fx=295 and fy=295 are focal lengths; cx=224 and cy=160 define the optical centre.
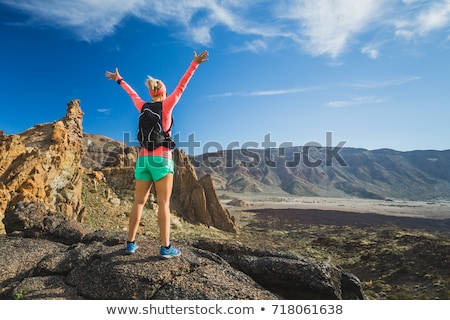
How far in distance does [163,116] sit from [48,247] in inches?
211

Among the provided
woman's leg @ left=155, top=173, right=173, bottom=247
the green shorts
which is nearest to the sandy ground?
woman's leg @ left=155, top=173, right=173, bottom=247

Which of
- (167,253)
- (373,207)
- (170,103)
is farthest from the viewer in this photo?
(373,207)

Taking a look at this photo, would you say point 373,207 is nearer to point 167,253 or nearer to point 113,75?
point 167,253

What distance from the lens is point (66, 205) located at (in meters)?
20.2

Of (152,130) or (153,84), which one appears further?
(153,84)

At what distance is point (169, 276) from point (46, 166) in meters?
18.5

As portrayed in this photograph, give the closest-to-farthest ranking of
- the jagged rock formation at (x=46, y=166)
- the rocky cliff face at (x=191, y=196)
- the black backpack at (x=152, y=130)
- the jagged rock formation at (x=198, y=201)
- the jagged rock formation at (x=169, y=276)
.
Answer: the jagged rock formation at (x=169, y=276) < the black backpack at (x=152, y=130) < the jagged rock formation at (x=46, y=166) < the rocky cliff face at (x=191, y=196) < the jagged rock formation at (x=198, y=201)

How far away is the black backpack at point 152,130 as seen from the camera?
4449mm

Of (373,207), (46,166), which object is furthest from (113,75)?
A: (373,207)

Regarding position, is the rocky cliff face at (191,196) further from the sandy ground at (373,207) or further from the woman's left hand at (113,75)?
the sandy ground at (373,207)

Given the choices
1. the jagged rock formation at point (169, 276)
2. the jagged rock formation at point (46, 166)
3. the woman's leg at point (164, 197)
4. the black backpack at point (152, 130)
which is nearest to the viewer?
the jagged rock formation at point (169, 276)

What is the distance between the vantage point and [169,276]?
4.48 metres

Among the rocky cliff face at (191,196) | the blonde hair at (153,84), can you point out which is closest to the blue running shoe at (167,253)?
the blonde hair at (153,84)

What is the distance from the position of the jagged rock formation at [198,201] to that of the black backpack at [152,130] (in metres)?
34.1
